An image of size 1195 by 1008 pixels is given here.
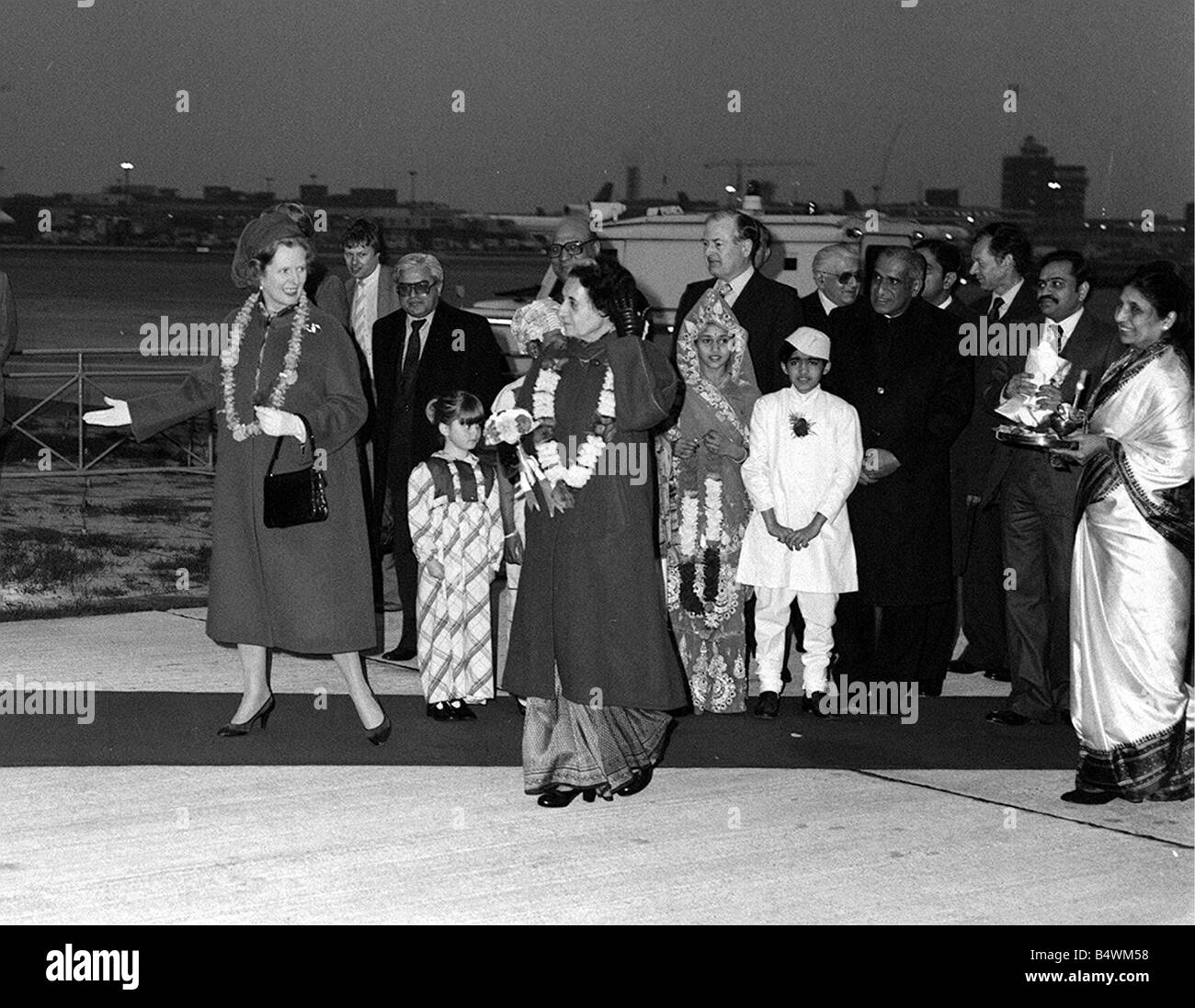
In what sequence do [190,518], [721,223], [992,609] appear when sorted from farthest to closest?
[190,518] < [992,609] < [721,223]

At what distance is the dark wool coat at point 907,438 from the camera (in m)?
8.10

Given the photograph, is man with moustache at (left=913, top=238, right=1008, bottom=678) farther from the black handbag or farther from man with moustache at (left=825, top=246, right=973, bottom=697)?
the black handbag

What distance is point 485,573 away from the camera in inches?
300

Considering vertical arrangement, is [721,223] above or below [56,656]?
above

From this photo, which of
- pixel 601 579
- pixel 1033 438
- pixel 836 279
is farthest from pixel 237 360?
pixel 836 279

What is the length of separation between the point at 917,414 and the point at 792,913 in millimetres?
3565

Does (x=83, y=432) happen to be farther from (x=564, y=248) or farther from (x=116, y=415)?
(x=116, y=415)

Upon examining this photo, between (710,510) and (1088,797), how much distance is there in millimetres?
2186

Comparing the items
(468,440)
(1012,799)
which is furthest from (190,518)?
(1012,799)

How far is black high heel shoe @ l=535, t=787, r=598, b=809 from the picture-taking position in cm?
625

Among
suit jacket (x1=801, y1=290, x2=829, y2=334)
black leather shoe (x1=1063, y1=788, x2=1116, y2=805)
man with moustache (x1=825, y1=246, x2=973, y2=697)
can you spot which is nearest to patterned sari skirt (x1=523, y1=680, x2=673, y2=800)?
black leather shoe (x1=1063, y1=788, x2=1116, y2=805)

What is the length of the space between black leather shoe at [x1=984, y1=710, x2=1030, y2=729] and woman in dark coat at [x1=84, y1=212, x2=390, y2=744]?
2680 millimetres

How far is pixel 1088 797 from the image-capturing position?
6348 mm

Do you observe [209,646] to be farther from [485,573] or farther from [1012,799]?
[1012,799]
